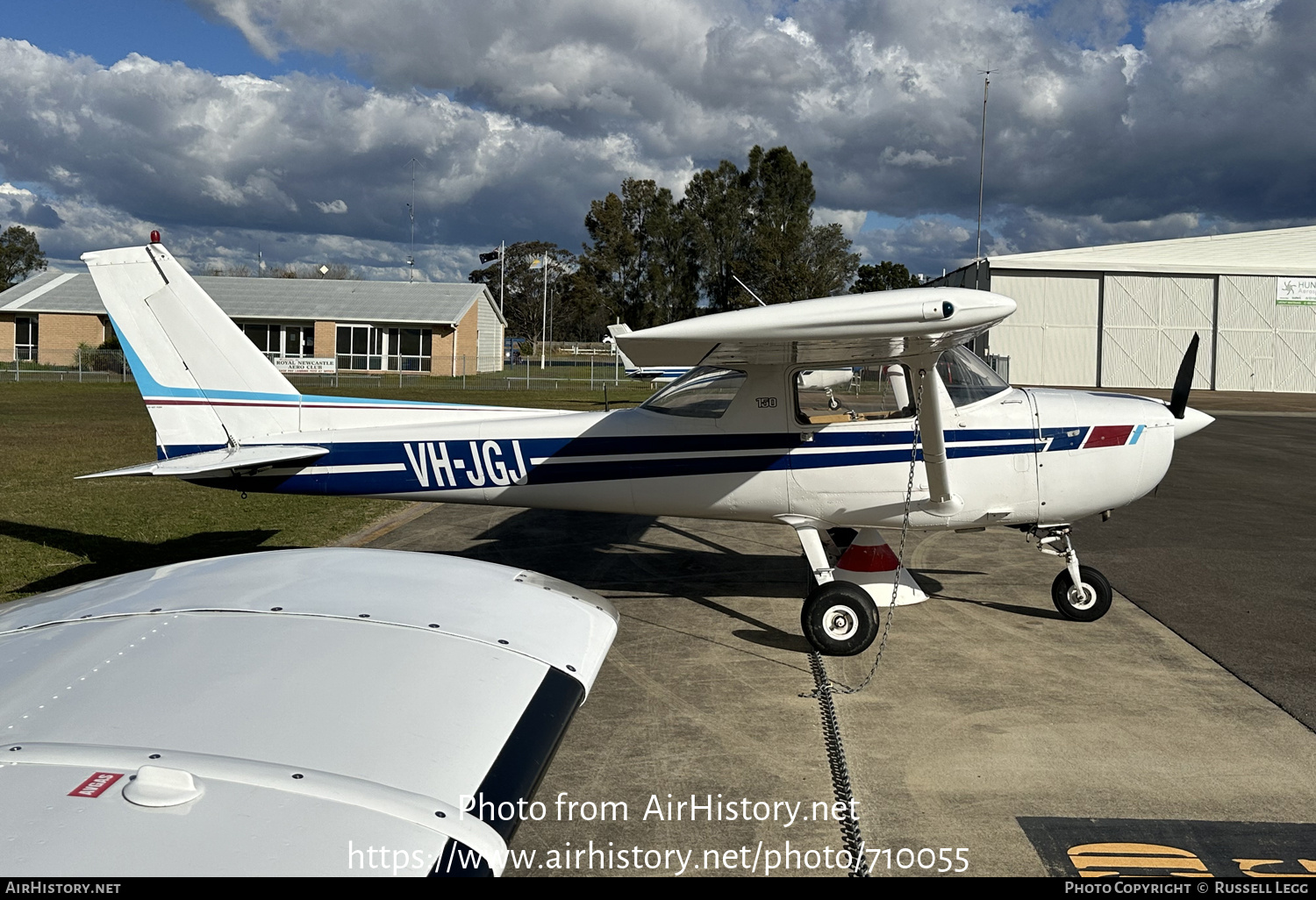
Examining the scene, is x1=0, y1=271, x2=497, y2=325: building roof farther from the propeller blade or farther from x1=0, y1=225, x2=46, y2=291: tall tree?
the propeller blade

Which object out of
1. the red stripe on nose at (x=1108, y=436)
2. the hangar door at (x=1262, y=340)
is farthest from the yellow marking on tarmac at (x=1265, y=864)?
the hangar door at (x=1262, y=340)

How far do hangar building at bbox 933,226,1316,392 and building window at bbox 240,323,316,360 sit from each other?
36.4 metres

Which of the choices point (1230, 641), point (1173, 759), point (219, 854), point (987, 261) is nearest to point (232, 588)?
point (219, 854)

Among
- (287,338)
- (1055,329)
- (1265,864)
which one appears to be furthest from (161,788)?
(287,338)

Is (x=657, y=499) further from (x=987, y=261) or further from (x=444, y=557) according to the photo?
(x=987, y=261)

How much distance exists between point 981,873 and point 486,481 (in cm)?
455

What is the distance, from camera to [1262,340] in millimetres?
44875

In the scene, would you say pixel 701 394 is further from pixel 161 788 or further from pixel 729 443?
pixel 161 788

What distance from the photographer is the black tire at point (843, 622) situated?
5895 mm

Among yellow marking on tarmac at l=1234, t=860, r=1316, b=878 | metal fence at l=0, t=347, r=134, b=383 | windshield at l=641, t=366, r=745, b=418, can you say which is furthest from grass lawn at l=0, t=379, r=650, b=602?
metal fence at l=0, t=347, r=134, b=383

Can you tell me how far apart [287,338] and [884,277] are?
209 feet

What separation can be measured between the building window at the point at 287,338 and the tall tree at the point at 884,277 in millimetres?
54622

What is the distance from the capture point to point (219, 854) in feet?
4.20

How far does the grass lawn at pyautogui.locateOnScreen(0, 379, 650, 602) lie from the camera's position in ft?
26.9
